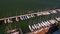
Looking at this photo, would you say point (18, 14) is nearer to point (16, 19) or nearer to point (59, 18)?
point (16, 19)

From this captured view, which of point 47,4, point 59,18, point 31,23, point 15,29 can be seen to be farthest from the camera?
point 47,4

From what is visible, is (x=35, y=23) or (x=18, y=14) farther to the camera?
(x=18, y=14)

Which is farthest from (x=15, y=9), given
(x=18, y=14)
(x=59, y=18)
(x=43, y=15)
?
(x=59, y=18)

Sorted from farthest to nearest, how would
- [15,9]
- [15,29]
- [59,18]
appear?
[15,9] → [59,18] → [15,29]

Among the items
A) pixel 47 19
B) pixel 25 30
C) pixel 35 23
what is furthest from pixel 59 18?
pixel 25 30

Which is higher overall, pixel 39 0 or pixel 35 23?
pixel 39 0

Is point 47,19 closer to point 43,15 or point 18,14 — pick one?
point 43,15
